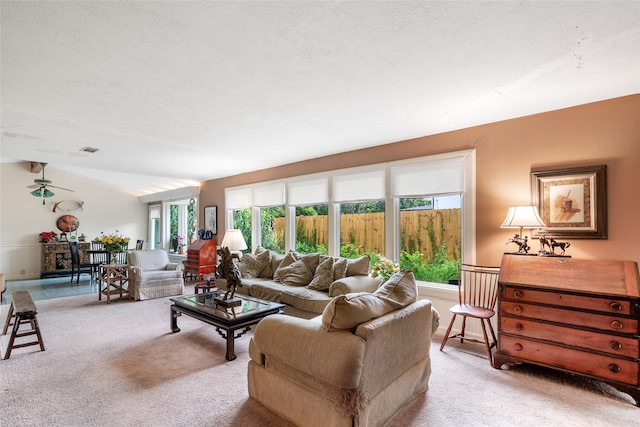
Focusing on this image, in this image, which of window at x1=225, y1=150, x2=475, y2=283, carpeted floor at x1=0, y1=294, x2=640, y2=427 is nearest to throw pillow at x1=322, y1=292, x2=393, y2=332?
carpeted floor at x1=0, y1=294, x2=640, y2=427

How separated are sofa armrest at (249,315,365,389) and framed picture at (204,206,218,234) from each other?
17.6 ft

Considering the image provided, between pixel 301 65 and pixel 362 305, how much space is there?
5.63 feet

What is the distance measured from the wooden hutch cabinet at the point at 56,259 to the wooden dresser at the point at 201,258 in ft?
9.93

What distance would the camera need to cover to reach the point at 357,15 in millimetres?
1673

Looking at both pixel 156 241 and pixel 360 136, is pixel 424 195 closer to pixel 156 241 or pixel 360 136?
pixel 360 136

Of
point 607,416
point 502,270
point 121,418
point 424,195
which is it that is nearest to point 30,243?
point 121,418

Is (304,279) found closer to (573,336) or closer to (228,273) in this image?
(228,273)


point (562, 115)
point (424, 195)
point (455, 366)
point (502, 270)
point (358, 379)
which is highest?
point (562, 115)

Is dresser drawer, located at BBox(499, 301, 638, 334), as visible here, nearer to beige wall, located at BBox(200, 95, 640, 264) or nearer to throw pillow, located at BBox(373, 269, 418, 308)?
beige wall, located at BBox(200, 95, 640, 264)

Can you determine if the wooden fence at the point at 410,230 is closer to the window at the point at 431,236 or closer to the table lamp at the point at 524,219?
the window at the point at 431,236

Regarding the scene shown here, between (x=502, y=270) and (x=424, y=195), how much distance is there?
136cm

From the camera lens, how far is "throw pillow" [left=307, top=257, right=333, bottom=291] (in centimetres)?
395

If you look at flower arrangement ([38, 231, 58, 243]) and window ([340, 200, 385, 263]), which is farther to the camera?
flower arrangement ([38, 231, 58, 243])

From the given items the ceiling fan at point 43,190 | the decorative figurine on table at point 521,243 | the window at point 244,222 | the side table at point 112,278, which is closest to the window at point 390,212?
the decorative figurine on table at point 521,243
